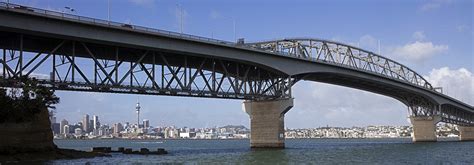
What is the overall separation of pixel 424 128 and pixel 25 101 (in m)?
128

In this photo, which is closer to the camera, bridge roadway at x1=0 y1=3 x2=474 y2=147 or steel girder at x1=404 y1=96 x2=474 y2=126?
bridge roadway at x1=0 y1=3 x2=474 y2=147

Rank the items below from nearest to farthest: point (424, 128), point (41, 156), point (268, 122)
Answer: point (41, 156) → point (268, 122) → point (424, 128)

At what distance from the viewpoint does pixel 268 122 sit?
326ft

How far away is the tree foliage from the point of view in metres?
60.1

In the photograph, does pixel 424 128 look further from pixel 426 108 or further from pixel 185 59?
pixel 185 59

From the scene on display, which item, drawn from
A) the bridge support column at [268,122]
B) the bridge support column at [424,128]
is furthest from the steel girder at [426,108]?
the bridge support column at [268,122]

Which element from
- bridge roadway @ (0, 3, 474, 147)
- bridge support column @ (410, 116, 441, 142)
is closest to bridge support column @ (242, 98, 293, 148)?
bridge roadway @ (0, 3, 474, 147)

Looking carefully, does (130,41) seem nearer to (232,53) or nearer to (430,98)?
(232,53)

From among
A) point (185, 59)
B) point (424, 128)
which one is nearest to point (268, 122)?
point (185, 59)

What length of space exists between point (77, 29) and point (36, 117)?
41.6 feet

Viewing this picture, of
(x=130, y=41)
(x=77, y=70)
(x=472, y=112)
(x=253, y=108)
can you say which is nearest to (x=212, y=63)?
(x=253, y=108)

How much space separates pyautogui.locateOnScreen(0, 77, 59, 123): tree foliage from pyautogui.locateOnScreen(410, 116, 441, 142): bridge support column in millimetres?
117301

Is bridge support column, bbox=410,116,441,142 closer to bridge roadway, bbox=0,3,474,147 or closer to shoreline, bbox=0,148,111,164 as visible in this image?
bridge roadway, bbox=0,3,474,147

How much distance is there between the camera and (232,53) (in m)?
92.3
